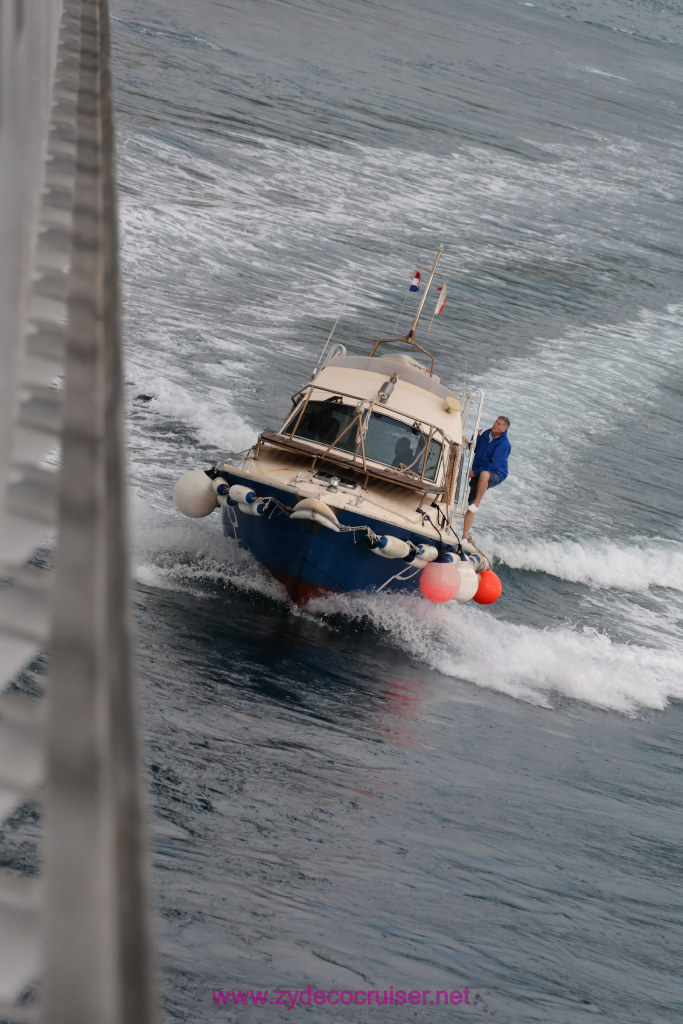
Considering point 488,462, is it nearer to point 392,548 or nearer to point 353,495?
point 353,495

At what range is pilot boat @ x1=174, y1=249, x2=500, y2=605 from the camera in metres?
9.77

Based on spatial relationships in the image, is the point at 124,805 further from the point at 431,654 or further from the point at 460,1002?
the point at 431,654

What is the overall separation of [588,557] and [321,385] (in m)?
5.12

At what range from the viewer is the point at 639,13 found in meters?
95.1

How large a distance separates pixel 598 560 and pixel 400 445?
15.7ft

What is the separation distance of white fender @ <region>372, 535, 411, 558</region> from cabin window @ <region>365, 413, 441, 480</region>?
1.27m

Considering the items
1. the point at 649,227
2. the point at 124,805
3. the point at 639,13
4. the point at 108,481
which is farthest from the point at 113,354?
the point at 639,13

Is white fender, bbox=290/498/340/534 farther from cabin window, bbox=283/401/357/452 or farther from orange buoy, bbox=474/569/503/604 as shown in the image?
orange buoy, bbox=474/569/503/604

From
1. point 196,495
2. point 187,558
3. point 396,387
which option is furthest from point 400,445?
point 187,558

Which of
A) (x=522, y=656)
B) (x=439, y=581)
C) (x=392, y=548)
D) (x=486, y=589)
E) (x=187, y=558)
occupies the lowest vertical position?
(x=522, y=656)

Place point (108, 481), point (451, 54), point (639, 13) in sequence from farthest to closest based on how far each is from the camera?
point (639, 13), point (451, 54), point (108, 481)

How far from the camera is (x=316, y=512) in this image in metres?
9.51

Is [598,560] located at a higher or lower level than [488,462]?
lower

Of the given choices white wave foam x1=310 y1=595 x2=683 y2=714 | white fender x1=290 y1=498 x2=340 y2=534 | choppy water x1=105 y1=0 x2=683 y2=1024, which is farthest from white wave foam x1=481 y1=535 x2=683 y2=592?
white fender x1=290 y1=498 x2=340 y2=534
